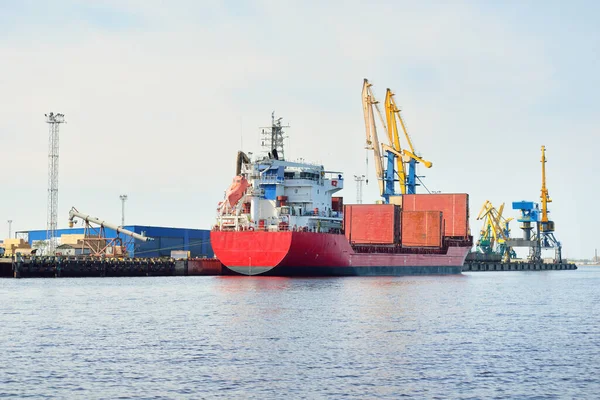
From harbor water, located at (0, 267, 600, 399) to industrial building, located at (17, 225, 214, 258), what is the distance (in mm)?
56175

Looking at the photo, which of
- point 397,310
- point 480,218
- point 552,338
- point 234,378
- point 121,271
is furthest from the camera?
point 480,218

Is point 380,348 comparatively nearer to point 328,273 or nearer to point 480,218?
point 328,273

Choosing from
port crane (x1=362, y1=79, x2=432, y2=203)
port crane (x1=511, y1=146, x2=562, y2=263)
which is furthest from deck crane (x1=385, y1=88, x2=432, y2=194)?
port crane (x1=511, y1=146, x2=562, y2=263)

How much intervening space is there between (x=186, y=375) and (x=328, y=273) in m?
57.9

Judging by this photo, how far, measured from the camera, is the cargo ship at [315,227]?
82.6 metres

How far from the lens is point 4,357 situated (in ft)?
110

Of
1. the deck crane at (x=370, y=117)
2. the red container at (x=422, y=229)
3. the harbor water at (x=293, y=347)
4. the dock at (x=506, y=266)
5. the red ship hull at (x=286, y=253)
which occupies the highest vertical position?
the deck crane at (x=370, y=117)

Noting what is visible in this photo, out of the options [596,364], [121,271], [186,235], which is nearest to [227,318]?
[596,364]

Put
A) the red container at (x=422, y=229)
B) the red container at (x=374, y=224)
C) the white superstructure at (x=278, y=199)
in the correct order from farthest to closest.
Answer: the red container at (x=422, y=229) → the red container at (x=374, y=224) → the white superstructure at (x=278, y=199)

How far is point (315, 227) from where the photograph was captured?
89.6 m

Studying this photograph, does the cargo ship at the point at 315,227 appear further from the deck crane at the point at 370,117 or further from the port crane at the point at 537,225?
the port crane at the point at 537,225

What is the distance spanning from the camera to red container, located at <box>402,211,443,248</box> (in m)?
104

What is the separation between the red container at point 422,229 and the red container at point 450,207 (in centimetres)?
547

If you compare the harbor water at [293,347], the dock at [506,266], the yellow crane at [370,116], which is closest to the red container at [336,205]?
the yellow crane at [370,116]
